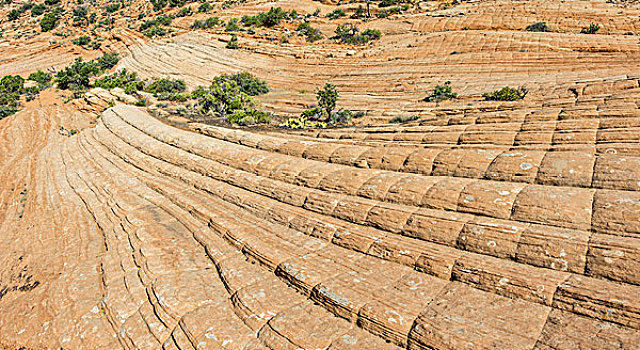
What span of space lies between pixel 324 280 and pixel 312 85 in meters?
32.2

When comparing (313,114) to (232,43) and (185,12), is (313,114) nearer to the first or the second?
(232,43)

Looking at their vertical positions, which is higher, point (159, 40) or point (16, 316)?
point (159, 40)

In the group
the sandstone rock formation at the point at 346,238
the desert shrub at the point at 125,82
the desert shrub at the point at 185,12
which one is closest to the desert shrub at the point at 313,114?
the sandstone rock formation at the point at 346,238

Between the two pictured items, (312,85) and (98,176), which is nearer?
(98,176)

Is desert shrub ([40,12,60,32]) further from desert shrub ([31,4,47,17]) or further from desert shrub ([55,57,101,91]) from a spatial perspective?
desert shrub ([55,57,101,91])

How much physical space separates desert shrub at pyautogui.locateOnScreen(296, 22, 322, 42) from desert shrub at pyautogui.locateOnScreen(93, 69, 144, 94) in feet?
84.6

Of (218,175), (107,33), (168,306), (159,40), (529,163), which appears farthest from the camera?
(107,33)

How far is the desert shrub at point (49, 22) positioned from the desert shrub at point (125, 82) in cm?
4351

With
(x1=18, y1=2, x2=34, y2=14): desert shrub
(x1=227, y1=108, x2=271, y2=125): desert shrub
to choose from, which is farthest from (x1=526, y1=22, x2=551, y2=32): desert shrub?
(x1=18, y1=2, x2=34, y2=14): desert shrub

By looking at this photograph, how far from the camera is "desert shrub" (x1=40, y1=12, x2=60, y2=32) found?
7738 centimetres

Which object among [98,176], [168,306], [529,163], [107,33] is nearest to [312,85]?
[98,176]

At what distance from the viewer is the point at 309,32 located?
54.2 m

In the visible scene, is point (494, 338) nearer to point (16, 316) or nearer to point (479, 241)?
point (479, 241)

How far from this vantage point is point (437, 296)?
7.04 metres
